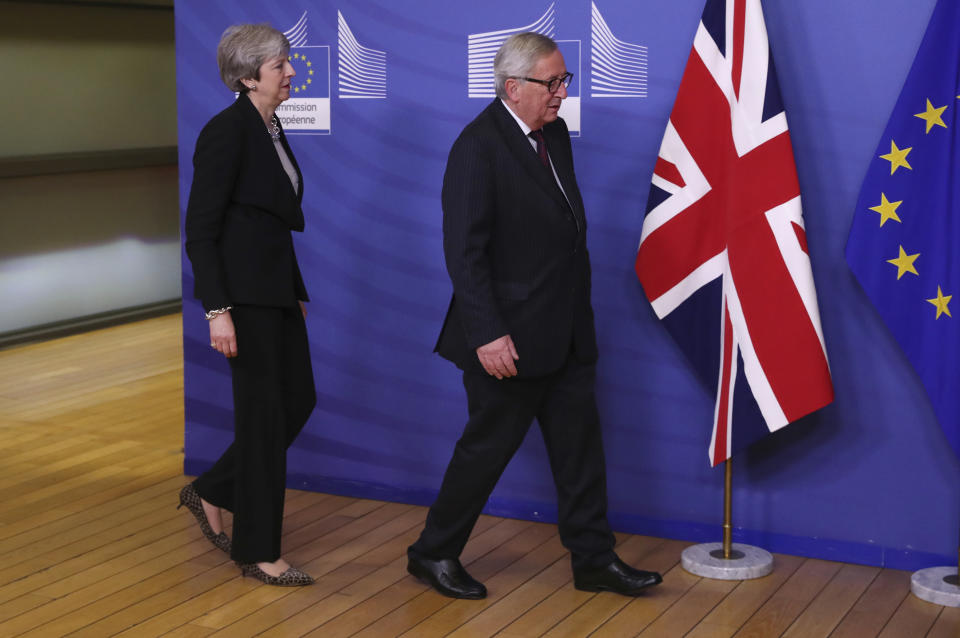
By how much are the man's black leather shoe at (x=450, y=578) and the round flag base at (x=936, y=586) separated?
1.19 meters

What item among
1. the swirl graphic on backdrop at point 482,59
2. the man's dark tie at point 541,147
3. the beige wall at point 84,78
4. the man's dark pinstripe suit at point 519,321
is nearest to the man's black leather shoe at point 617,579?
the man's dark pinstripe suit at point 519,321

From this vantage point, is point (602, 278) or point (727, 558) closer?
point (727, 558)

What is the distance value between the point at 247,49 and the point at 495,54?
2.88ft

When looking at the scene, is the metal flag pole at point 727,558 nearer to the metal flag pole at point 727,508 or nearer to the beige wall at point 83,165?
the metal flag pole at point 727,508

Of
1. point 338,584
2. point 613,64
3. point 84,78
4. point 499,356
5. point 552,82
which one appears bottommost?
point 338,584

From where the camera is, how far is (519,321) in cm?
314

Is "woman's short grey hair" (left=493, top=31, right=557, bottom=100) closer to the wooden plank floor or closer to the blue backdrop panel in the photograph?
the blue backdrop panel

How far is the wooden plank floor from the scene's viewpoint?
3105 millimetres

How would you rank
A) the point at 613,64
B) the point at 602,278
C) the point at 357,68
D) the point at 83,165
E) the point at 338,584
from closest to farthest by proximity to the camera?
the point at 338,584 → the point at 613,64 → the point at 602,278 → the point at 357,68 → the point at 83,165

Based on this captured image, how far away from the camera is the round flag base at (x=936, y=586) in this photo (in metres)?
3.22

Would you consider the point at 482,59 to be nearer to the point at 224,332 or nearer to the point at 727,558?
the point at 224,332

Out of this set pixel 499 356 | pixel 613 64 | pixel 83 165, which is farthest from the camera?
pixel 83 165

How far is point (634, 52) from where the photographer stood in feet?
12.0

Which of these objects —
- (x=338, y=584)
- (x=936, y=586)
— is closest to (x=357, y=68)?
(x=338, y=584)
